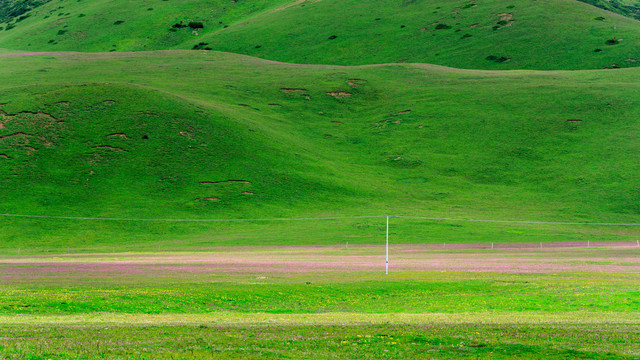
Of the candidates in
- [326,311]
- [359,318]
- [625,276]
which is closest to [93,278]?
[326,311]

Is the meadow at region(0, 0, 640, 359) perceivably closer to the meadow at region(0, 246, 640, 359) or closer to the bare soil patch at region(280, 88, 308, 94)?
the meadow at region(0, 246, 640, 359)

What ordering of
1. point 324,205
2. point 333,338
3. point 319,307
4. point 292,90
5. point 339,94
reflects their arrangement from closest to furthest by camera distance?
point 333,338
point 319,307
point 324,205
point 292,90
point 339,94

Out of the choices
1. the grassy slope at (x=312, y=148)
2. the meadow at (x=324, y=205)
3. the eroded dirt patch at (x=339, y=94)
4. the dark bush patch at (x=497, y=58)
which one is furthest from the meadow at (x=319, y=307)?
the dark bush patch at (x=497, y=58)

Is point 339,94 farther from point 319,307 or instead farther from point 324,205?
point 319,307

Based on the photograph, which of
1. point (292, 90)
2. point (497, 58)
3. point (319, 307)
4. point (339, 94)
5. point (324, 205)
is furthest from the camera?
point (497, 58)

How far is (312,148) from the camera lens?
127250 millimetres

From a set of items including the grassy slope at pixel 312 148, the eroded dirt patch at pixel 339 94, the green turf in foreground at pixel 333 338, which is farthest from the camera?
the eroded dirt patch at pixel 339 94

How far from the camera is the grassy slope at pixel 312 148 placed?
9562 cm

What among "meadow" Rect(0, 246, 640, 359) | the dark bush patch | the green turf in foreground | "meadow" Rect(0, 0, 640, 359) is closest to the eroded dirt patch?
"meadow" Rect(0, 0, 640, 359)

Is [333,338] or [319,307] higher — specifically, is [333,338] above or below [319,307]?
above

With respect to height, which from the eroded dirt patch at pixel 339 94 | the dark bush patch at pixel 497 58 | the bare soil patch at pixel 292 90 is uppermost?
the bare soil patch at pixel 292 90

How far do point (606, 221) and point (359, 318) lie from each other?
257ft

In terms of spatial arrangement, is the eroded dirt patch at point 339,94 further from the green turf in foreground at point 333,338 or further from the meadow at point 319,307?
the green turf in foreground at point 333,338

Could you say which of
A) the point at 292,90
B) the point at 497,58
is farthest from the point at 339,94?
the point at 497,58
